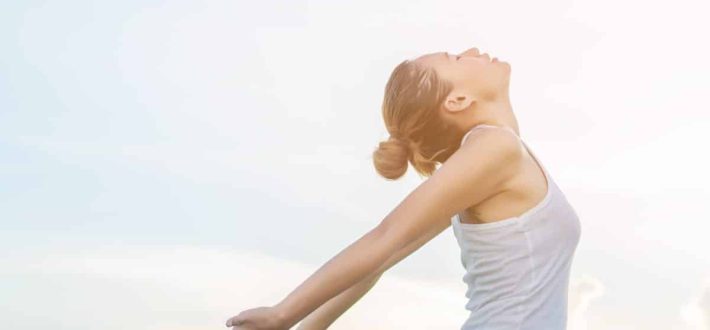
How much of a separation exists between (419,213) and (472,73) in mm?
705

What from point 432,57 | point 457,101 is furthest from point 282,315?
point 432,57

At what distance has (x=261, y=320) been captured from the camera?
341cm

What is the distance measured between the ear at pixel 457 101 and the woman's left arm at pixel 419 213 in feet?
0.63

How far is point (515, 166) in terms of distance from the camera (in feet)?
12.2

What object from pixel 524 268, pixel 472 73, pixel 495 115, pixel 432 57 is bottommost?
pixel 524 268

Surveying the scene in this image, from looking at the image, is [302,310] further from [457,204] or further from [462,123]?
[462,123]

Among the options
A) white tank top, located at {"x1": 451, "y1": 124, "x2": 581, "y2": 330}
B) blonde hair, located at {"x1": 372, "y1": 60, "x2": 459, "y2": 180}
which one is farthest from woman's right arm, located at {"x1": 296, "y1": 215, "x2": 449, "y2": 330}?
white tank top, located at {"x1": 451, "y1": 124, "x2": 581, "y2": 330}

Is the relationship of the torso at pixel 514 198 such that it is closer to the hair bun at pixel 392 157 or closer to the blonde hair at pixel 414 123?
the blonde hair at pixel 414 123

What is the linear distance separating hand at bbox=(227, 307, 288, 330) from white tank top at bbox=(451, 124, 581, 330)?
0.71 m

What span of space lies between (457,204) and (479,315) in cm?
40

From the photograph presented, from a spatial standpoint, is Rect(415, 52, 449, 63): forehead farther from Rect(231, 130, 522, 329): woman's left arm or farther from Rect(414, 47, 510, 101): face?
Rect(231, 130, 522, 329): woman's left arm

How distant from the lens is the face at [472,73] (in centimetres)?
394

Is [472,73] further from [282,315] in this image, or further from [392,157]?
[282,315]

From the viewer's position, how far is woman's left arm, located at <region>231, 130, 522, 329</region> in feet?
11.2
